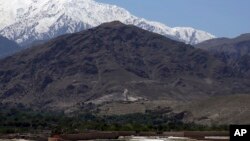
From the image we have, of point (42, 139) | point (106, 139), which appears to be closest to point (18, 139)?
point (42, 139)

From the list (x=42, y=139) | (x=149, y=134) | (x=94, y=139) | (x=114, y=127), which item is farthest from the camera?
(x=114, y=127)

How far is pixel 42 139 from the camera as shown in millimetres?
127312

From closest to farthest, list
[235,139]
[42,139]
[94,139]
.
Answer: [235,139] < [42,139] < [94,139]

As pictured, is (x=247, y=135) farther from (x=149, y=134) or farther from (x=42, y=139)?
(x=149, y=134)

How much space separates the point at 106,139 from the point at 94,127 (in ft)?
182

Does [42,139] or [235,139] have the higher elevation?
[42,139]

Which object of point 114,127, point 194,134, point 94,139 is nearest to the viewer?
point 94,139

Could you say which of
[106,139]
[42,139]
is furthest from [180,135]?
[42,139]

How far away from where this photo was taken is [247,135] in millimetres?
19672

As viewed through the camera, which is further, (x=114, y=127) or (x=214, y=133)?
(x=114, y=127)

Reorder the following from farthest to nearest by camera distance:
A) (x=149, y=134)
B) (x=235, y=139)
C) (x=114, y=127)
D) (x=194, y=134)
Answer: (x=114, y=127), (x=149, y=134), (x=194, y=134), (x=235, y=139)

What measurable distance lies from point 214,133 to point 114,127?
33952 millimetres

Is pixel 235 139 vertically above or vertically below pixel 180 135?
below

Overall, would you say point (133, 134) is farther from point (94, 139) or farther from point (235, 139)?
point (235, 139)
